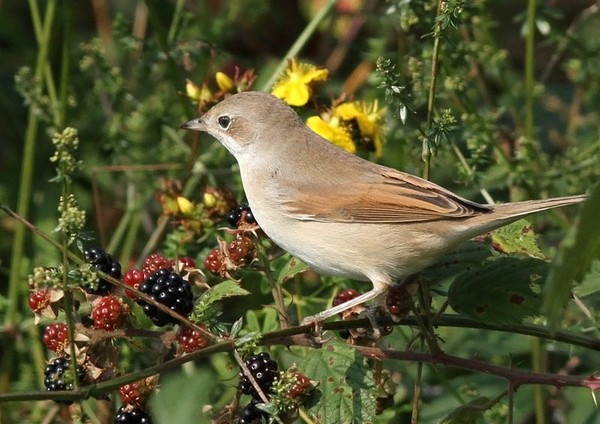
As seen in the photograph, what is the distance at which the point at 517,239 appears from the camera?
326cm

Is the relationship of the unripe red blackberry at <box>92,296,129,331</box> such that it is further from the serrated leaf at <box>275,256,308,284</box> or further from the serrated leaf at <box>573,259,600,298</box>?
the serrated leaf at <box>573,259,600,298</box>

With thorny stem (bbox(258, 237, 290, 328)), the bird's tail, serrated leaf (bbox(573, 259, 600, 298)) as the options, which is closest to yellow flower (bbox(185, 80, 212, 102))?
thorny stem (bbox(258, 237, 290, 328))

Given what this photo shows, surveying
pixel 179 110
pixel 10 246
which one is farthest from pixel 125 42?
pixel 10 246

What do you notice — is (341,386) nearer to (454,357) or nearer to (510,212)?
(454,357)

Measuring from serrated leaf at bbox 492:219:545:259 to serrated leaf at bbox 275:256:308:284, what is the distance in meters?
0.64

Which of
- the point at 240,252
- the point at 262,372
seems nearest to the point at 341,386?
the point at 262,372

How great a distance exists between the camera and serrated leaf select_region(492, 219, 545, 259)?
3186 mm

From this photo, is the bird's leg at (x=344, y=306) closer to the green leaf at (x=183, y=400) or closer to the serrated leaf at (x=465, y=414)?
the serrated leaf at (x=465, y=414)

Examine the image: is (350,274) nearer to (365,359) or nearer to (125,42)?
(365,359)

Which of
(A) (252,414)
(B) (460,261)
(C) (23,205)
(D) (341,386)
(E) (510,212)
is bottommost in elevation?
(A) (252,414)

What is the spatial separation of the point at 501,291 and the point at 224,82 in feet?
4.51

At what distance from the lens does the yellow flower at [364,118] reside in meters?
3.59

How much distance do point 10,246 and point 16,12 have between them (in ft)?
6.42

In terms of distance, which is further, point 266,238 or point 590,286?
point 266,238
